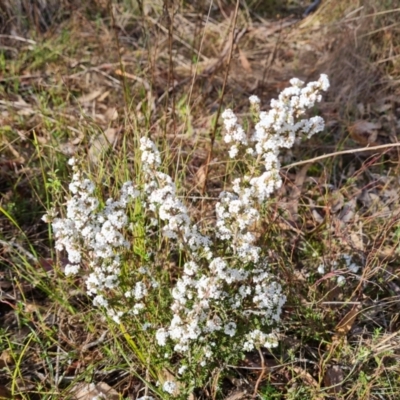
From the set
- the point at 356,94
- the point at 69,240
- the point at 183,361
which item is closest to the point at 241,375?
the point at 183,361

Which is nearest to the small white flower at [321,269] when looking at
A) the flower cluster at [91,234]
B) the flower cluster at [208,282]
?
the flower cluster at [208,282]

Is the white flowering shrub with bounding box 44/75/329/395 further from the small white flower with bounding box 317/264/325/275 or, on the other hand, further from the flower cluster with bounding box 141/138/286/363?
the small white flower with bounding box 317/264/325/275

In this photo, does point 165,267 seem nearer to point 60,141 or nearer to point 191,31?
point 60,141

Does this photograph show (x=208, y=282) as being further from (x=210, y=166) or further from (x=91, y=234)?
(x=210, y=166)

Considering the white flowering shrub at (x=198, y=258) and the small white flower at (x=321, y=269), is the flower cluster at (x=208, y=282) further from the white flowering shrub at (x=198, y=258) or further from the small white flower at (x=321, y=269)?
the small white flower at (x=321, y=269)

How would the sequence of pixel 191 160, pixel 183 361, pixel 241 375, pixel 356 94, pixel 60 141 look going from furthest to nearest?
pixel 356 94 < pixel 60 141 < pixel 191 160 < pixel 241 375 < pixel 183 361
